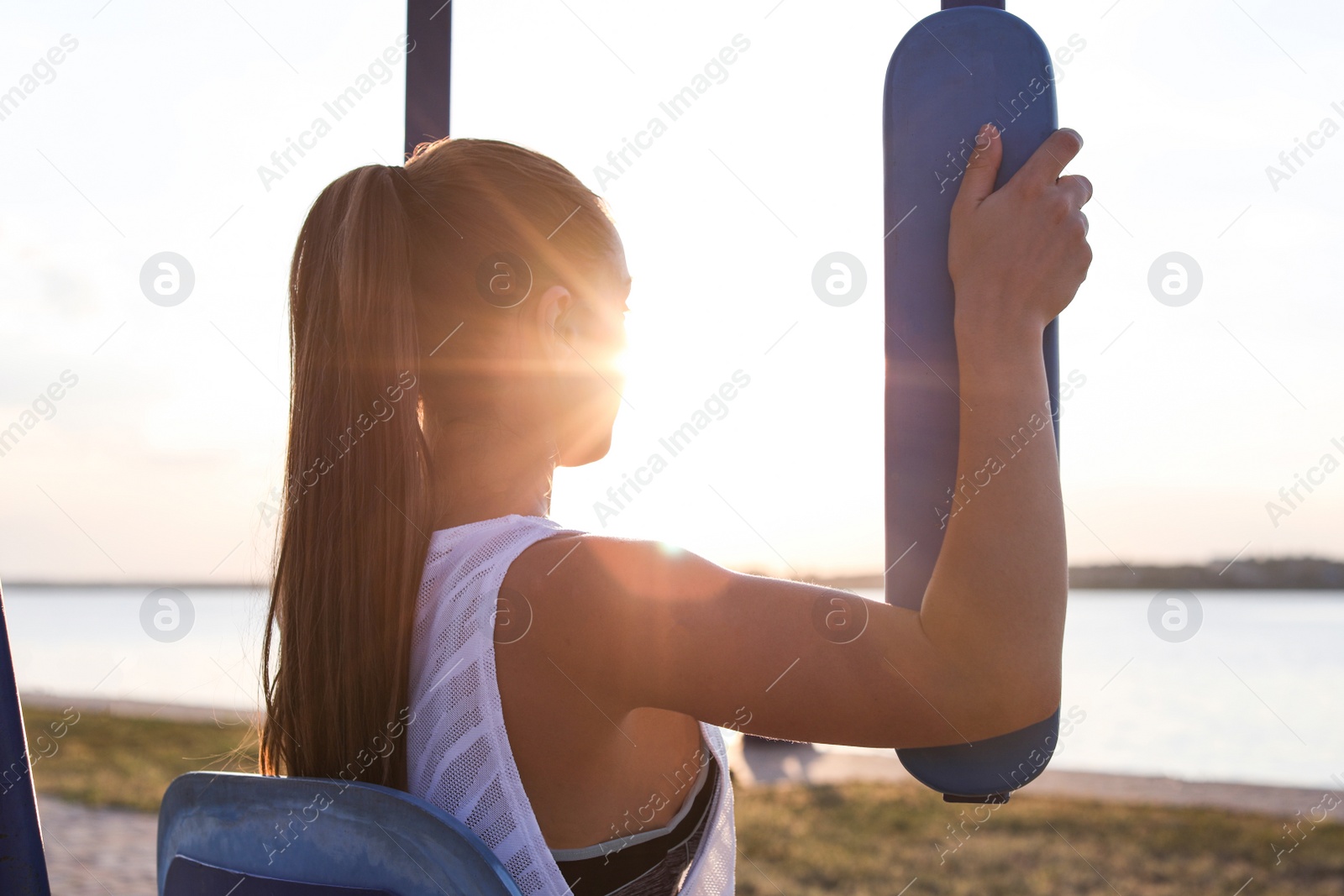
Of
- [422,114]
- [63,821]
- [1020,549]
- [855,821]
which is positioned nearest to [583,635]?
[1020,549]

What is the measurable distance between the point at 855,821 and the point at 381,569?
6635 mm

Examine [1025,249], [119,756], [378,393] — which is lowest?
[119,756]

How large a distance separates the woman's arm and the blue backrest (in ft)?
0.58

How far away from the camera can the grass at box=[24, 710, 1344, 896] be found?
535cm

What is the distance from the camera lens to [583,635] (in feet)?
2.73

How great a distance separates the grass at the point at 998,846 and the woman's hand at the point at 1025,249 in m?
4.86

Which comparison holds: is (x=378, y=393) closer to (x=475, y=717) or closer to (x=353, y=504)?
(x=353, y=504)

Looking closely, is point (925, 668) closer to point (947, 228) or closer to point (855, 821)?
point (947, 228)

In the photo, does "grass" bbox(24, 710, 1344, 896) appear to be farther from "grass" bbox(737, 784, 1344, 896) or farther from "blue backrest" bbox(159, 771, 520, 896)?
"blue backrest" bbox(159, 771, 520, 896)

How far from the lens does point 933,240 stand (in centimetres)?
94

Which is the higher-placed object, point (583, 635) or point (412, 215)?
point (412, 215)

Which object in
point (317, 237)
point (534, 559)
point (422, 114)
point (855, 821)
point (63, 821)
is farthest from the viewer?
point (63, 821)

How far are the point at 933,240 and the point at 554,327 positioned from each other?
1.41 ft

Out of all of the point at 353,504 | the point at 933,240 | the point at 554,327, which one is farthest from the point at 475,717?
the point at 933,240
